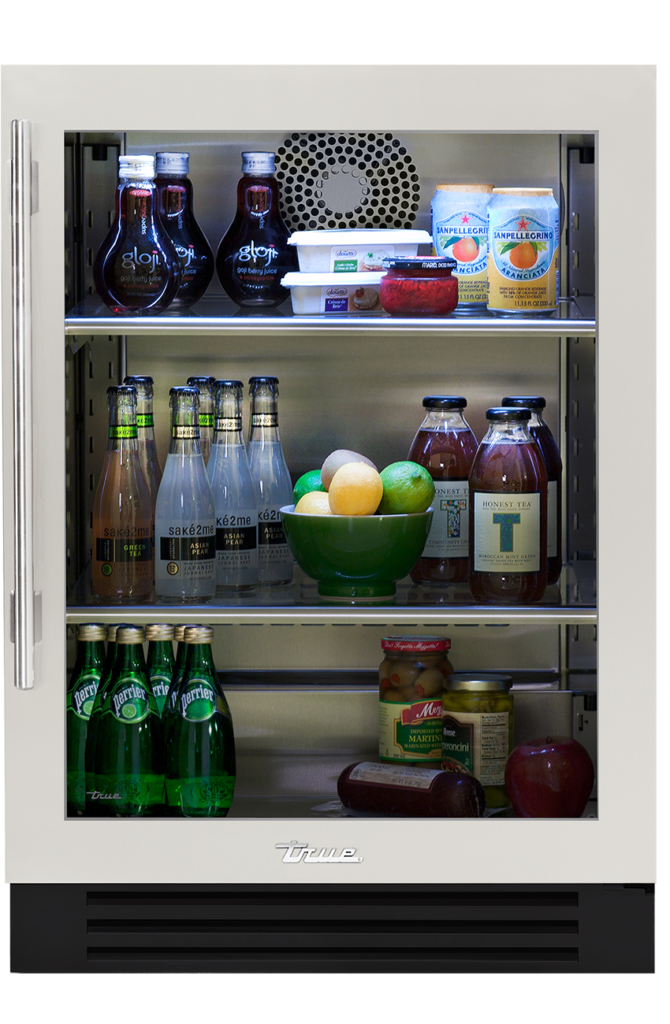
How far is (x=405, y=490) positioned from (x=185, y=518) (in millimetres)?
378

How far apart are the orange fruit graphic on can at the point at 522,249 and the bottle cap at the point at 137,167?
59 cm

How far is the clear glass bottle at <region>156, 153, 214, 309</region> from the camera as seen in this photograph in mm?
2395

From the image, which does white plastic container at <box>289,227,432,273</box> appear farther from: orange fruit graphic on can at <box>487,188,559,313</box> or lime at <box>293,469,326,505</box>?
lime at <box>293,469,326,505</box>

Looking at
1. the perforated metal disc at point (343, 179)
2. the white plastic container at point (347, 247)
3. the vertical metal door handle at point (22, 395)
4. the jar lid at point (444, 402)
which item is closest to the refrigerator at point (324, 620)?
the vertical metal door handle at point (22, 395)

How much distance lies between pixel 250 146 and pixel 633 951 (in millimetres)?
1610

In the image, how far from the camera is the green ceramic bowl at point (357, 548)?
7.32ft

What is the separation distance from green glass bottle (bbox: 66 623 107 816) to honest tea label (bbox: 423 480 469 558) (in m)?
0.61

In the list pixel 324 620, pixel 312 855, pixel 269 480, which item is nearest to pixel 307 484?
pixel 269 480

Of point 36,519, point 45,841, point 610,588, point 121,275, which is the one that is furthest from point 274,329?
point 45,841

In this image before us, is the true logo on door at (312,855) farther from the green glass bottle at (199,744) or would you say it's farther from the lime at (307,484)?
the lime at (307,484)

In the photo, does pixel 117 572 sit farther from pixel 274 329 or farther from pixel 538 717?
pixel 538 717

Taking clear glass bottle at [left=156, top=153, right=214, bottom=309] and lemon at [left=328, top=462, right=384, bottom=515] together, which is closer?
lemon at [left=328, top=462, right=384, bottom=515]

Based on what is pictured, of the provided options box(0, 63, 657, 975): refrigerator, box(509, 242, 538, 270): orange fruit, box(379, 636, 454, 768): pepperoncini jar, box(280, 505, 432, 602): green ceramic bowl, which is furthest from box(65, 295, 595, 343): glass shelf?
box(379, 636, 454, 768): pepperoncini jar

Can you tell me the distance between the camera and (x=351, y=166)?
8.29 feet
